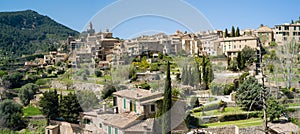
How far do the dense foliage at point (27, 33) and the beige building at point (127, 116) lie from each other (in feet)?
99.6

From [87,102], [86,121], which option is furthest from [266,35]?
[86,121]

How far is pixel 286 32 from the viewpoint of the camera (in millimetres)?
20953

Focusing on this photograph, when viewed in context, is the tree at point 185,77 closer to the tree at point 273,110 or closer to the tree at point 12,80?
the tree at point 273,110

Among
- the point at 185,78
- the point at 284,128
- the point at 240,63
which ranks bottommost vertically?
the point at 284,128

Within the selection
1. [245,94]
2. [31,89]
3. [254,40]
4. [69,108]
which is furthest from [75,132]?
[254,40]

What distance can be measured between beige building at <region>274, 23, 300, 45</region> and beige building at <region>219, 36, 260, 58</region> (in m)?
3.21

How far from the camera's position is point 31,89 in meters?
18.8

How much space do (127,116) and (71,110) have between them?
3.77 m

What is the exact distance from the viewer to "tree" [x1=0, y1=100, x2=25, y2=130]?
1274 cm

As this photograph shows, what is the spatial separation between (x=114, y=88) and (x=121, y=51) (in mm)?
6288

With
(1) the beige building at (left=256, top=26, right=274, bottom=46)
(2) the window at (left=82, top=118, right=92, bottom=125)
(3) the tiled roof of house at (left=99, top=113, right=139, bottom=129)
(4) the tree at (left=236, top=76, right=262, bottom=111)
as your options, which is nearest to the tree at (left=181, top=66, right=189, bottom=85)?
(4) the tree at (left=236, top=76, right=262, bottom=111)

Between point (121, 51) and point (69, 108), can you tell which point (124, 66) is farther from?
point (69, 108)

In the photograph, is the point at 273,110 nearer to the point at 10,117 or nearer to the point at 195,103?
the point at 195,103

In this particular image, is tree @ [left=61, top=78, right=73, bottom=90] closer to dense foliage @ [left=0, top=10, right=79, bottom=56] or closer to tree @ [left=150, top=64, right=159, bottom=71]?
tree @ [left=150, top=64, right=159, bottom=71]
